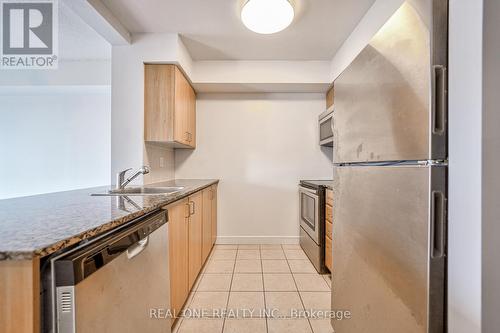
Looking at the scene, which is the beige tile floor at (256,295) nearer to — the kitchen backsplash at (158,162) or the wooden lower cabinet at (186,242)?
the wooden lower cabinet at (186,242)

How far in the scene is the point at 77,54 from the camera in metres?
2.77

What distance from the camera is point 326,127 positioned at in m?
2.91

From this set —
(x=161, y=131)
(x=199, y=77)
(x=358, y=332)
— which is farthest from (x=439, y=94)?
(x=199, y=77)

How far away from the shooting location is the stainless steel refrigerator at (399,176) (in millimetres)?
771

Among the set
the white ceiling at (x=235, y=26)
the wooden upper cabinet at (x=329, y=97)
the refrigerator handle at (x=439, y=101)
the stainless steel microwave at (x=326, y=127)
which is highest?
the white ceiling at (x=235, y=26)

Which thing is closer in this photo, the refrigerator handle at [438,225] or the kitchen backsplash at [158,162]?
the refrigerator handle at [438,225]

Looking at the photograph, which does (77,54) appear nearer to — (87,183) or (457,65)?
(87,183)

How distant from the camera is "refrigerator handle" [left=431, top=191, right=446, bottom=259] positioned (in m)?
0.77

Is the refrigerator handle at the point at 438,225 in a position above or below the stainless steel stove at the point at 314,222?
above

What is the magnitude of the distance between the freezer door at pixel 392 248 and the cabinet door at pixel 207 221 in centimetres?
A: 154

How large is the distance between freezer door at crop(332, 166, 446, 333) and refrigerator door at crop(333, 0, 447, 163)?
3.5 inches

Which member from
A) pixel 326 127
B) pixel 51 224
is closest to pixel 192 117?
pixel 326 127

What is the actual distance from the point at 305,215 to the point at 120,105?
2.40 meters

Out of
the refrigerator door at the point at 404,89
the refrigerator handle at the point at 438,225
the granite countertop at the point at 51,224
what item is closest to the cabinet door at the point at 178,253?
the granite countertop at the point at 51,224
